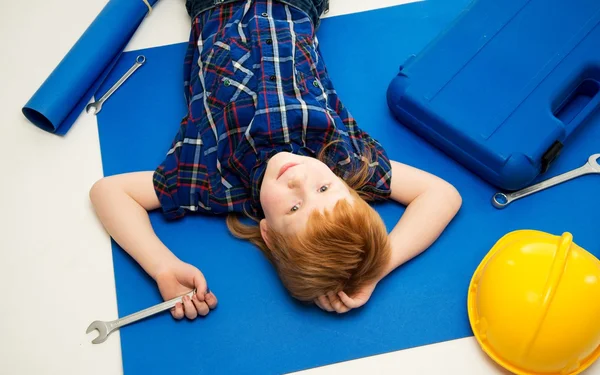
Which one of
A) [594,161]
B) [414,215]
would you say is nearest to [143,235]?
[414,215]

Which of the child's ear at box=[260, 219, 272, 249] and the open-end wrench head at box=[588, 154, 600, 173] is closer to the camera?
the child's ear at box=[260, 219, 272, 249]

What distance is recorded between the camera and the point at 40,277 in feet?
3.89

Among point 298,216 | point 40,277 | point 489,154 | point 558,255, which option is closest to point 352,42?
point 489,154

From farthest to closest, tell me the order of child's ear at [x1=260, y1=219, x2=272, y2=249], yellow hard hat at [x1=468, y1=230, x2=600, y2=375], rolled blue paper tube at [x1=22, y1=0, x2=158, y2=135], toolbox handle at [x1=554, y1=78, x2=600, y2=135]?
rolled blue paper tube at [x1=22, y1=0, x2=158, y2=135] < toolbox handle at [x1=554, y1=78, x2=600, y2=135] < child's ear at [x1=260, y1=219, x2=272, y2=249] < yellow hard hat at [x1=468, y1=230, x2=600, y2=375]

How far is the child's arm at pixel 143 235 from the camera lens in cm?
111

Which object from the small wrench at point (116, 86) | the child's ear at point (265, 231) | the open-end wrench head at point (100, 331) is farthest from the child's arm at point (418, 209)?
the small wrench at point (116, 86)

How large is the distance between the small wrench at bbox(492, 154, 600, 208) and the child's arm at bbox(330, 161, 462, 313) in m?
0.09

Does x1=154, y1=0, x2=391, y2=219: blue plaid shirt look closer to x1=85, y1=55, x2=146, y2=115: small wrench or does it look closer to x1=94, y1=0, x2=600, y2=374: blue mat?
x1=94, y1=0, x2=600, y2=374: blue mat

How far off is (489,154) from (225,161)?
0.52 meters

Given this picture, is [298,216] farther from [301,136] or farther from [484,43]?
[484,43]

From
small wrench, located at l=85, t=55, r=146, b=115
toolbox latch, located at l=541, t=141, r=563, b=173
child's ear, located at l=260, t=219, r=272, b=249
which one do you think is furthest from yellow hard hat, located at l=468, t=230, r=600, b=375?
small wrench, located at l=85, t=55, r=146, b=115

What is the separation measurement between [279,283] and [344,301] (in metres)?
0.15

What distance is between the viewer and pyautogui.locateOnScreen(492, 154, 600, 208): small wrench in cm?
120

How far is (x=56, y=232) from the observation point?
4.03 ft
